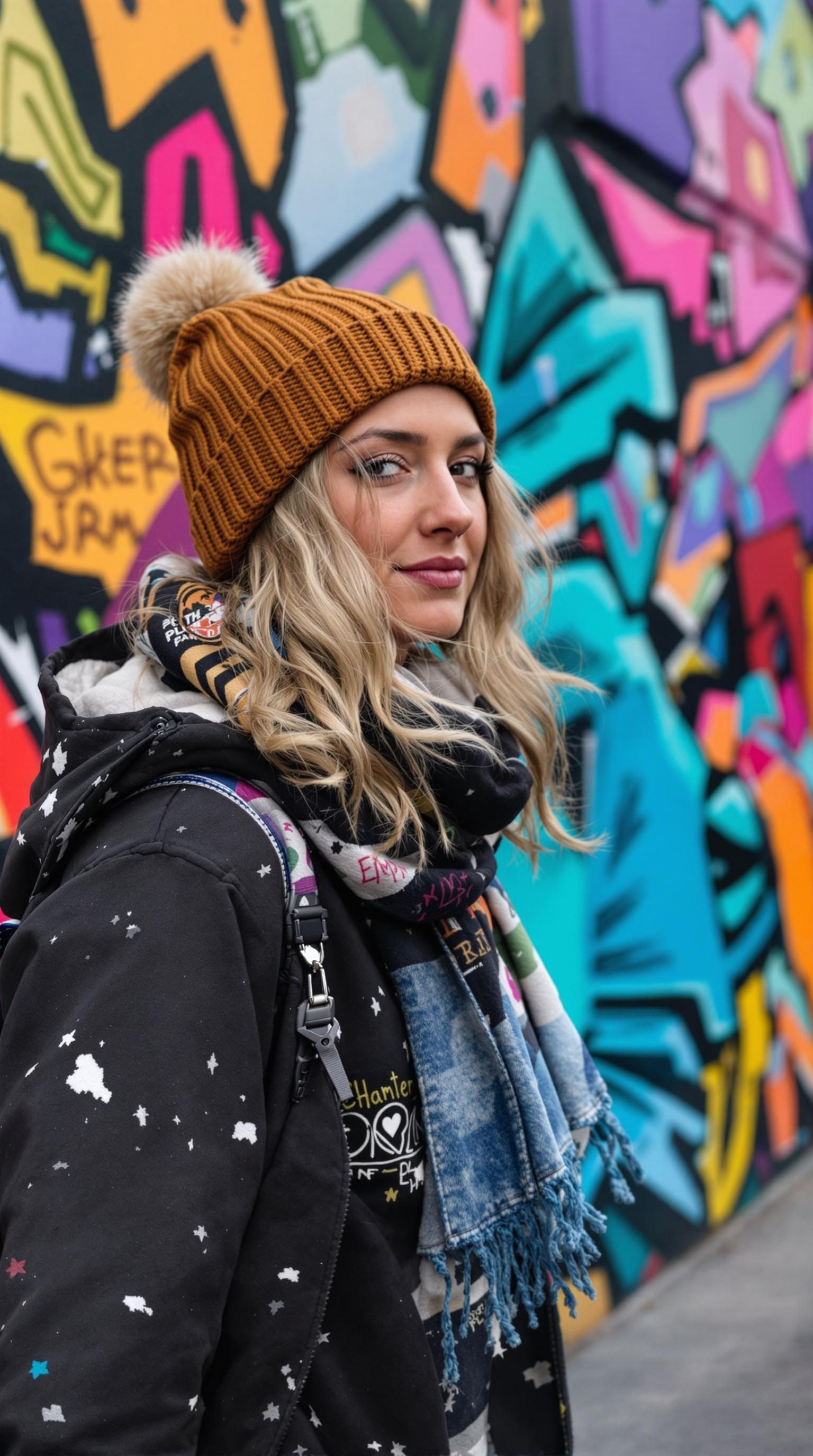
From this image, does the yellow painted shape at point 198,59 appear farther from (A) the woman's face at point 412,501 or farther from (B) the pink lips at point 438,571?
(B) the pink lips at point 438,571

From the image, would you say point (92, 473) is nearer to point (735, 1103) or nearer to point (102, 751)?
point (102, 751)

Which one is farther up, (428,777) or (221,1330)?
(428,777)

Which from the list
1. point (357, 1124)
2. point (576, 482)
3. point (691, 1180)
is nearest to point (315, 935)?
point (357, 1124)

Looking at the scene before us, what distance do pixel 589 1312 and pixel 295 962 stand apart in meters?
2.77

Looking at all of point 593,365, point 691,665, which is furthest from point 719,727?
point 593,365

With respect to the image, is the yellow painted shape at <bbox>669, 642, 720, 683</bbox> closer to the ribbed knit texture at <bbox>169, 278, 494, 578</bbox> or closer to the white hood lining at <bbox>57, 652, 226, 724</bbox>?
the ribbed knit texture at <bbox>169, 278, 494, 578</bbox>

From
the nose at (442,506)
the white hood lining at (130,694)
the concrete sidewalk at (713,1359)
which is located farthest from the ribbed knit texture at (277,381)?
the concrete sidewalk at (713,1359)

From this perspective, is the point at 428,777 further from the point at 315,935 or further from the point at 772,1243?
the point at 772,1243

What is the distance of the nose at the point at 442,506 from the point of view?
1.55m

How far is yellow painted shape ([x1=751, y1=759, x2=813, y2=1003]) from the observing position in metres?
4.70

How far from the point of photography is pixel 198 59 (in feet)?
8.30

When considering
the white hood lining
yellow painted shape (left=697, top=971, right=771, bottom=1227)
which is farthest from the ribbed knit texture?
yellow painted shape (left=697, top=971, right=771, bottom=1227)

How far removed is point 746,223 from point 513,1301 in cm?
422

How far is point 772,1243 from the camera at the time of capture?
13.4 ft
